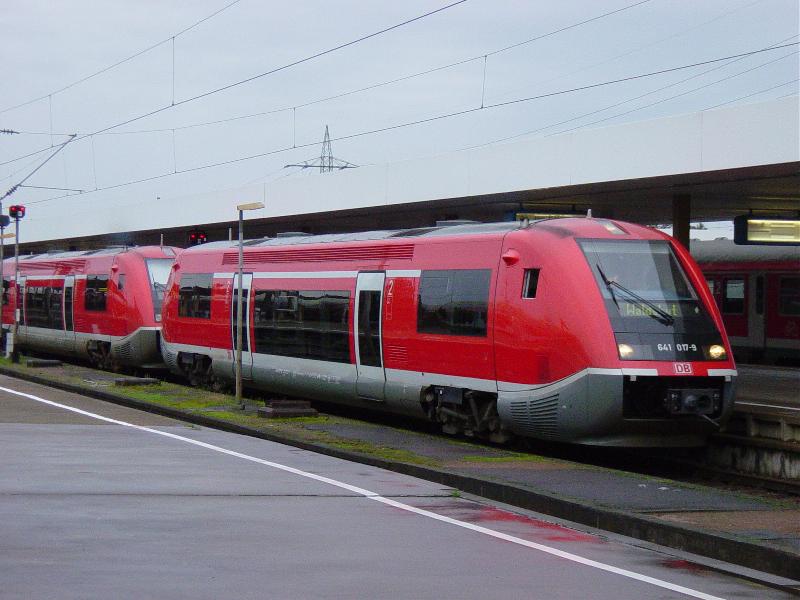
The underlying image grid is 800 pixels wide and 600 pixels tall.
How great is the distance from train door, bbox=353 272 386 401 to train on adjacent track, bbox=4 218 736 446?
30 millimetres

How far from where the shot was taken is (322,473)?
14125 millimetres

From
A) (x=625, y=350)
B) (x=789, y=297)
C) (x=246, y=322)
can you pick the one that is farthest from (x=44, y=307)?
(x=625, y=350)

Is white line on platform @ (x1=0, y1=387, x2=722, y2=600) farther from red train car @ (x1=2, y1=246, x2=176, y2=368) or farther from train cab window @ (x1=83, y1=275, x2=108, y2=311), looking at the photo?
train cab window @ (x1=83, y1=275, x2=108, y2=311)

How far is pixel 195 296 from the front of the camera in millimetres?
26969

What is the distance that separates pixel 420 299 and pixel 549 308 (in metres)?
3.25

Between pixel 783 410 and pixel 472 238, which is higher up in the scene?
pixel 472 238

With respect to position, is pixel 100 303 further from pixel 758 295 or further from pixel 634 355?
pixel 634 355

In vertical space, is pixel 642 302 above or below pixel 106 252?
below

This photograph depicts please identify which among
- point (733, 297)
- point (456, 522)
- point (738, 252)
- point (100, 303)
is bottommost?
point (456, 522)

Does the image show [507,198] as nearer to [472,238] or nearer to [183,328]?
[183,328]

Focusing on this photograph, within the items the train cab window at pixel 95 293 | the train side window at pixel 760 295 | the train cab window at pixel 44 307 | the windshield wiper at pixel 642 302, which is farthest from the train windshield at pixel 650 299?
the train cab window at pixel 44 307

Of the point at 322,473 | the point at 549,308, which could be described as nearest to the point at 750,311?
the point at 549,308

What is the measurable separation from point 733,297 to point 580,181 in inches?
515

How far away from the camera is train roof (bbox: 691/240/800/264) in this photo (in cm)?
3431
